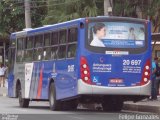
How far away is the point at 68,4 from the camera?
32312 mm

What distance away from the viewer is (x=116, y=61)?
19.0 m

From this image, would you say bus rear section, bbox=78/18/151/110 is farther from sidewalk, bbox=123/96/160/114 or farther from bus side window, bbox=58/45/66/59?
bus side window, bbox=58/45/66/59

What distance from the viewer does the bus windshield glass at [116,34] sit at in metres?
19.0

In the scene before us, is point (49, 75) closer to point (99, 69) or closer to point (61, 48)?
point (61, 48)

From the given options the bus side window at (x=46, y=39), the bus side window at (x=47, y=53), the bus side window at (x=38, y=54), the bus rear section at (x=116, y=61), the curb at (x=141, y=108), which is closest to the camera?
the bus rear section at (x=116, y=61)

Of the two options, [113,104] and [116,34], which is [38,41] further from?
[116,34]

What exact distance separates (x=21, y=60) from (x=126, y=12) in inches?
291

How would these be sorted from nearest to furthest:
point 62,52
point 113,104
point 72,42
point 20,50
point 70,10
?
point 72,42
point 62,52
point 113,104
point 20,50
point 70,10

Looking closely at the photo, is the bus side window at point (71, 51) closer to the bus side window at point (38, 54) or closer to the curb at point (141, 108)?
the bus side window at point (38, 54)

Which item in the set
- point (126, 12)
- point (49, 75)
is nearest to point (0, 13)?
point (126, 12)

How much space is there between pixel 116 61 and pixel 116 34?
0.92 m

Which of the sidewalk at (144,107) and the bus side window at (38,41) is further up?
the bus side window at (38,41)

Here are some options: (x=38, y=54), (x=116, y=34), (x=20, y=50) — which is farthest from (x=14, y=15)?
(x=116, y=34)

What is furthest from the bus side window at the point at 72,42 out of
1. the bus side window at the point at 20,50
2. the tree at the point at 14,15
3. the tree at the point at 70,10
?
the tree at the point at 14,15
